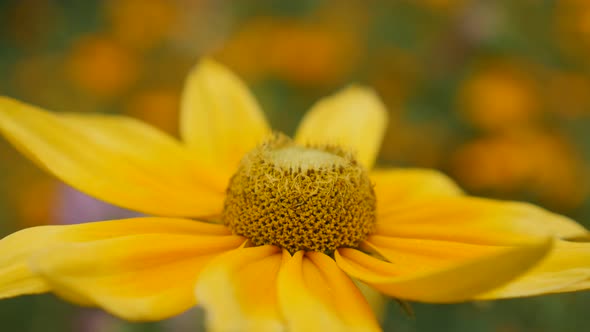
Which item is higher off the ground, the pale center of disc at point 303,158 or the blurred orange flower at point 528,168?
the pale center of disc at point 303,158

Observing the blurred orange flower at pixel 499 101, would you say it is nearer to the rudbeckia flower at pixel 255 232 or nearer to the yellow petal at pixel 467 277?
the rudbeckia flower at pixel 255 232

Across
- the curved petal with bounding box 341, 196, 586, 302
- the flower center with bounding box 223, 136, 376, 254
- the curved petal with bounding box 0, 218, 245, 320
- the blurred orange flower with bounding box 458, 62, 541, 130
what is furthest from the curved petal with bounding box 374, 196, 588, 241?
the blurred orange flower with bounding box 458, 62, 541, 130

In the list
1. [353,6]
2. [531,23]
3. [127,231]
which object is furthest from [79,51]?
[127,231]

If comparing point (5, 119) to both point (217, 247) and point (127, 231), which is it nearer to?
point (127, 231)

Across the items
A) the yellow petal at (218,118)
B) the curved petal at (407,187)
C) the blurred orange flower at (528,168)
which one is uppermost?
the yellow petal at (218,118)

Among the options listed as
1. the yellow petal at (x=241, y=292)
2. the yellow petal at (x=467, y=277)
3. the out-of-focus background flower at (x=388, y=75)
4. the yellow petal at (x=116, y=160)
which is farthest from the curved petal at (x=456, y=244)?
the out-of-focus background flower at (x=388, y=75)

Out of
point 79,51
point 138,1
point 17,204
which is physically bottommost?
point 17,204

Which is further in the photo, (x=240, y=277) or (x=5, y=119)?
(x=5, y=119)
